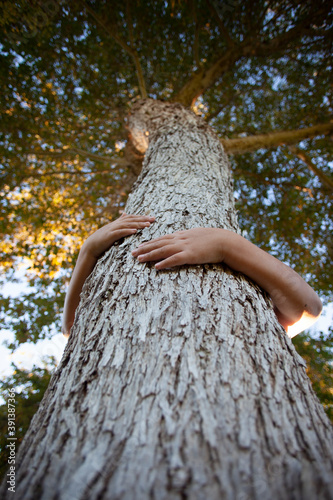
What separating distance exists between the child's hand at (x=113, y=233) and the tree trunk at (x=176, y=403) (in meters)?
0.27

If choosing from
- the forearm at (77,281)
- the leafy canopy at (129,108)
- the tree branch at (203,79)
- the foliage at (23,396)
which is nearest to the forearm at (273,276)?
the forearm at (77,281)

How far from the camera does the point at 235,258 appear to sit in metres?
1.38

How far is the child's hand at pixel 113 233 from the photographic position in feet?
5.38

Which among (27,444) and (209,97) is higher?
(209,97)

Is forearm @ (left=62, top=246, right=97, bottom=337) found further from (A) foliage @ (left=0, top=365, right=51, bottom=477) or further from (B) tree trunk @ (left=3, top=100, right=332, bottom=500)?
(A) foliage @ (left=0, top=365, right=51, bottom=477)

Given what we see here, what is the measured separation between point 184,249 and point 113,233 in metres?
0.58

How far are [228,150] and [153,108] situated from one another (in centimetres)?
155

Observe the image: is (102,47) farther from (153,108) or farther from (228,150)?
(228,150)

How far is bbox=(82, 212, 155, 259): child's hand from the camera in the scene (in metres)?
1.64

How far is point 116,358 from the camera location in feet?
3.05

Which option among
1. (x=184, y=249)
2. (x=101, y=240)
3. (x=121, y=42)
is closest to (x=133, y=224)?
(x=101, y=240)

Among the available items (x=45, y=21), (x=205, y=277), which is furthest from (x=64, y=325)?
(x=45, y=21)

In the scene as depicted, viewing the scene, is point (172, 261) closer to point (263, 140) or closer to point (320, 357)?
point (263, 140)

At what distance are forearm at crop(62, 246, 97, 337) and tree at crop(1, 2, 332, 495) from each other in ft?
11.1
